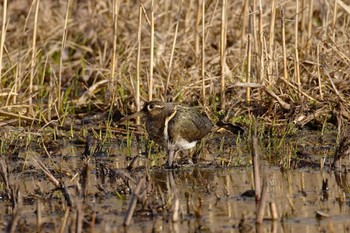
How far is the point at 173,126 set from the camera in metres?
7.45

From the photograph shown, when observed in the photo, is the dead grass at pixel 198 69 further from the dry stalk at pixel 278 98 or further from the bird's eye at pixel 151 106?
the bird's eye at pixel 151 106

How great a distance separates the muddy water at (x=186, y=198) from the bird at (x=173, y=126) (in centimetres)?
22

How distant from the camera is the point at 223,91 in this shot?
8.98 meters

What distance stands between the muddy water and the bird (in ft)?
0.72

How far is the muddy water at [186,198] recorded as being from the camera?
17.6 ft

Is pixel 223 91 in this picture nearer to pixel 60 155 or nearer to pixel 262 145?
pixel 262 145

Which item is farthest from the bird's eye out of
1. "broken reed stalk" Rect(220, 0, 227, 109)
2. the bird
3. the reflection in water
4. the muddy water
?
"broken reed stalk" Rect(220, 0, 227, 109)

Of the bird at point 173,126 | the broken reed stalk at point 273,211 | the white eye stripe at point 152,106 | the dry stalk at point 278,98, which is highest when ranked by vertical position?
the dry stalk at point 278,98

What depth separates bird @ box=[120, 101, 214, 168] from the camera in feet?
24.3

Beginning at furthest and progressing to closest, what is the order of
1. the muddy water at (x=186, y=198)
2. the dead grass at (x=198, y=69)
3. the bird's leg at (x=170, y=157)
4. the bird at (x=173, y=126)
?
1. the dead grass at (x=198, y=69)
2. the bird at (x=173, y=126)
3. the bird's leg at (x=170, y=157)
4. the muddy water at (x=186, y=198)

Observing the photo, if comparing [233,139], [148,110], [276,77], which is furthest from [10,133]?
[276,77]

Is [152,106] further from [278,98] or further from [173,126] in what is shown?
[278,98]

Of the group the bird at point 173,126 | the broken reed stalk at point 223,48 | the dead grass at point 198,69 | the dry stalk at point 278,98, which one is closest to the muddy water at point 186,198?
the bird at point 173,126

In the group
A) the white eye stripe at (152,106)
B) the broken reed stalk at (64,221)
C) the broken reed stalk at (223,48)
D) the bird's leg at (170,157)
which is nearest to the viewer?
the broken reed stalk at (64,221)
